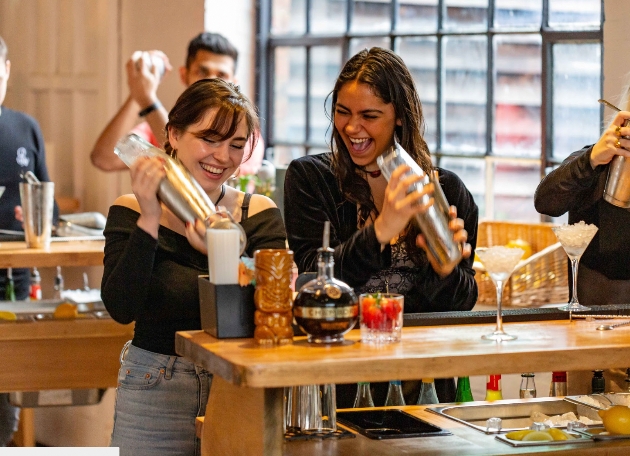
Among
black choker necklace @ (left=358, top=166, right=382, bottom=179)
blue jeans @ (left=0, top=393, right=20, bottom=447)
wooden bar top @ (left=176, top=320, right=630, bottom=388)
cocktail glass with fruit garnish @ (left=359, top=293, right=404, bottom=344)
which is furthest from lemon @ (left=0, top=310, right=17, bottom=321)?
cocktail glass with fruit garnish @ (left=359, top=293, right=404, bottom=344)

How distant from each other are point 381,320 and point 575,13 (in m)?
2.87

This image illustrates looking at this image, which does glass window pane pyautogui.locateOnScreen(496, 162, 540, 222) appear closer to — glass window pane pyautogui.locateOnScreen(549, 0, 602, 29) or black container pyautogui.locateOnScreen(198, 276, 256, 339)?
glass window pane pyautogui.locateOnScreen(549, 0, 602, 29)

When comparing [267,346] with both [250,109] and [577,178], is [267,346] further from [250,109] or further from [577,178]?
[577,178]

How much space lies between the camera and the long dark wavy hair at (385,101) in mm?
2545

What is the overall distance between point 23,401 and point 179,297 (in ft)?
5.69

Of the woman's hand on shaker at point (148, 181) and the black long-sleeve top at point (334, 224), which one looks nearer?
the woman's hand on shaker at point (148, 181)

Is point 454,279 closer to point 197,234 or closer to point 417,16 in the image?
point 197,234

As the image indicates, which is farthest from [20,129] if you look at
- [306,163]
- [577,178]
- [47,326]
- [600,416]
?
[600,416]

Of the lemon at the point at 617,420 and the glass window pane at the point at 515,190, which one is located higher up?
the glass window pane at the point at 515,190

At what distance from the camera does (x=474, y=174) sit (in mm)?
4969

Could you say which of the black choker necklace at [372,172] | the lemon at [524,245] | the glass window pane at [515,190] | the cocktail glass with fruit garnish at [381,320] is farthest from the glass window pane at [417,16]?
the cocktail glass with fruit garnish at [381,320]

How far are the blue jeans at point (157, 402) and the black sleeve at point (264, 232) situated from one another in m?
0.31

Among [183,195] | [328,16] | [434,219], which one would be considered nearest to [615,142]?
[434,219]

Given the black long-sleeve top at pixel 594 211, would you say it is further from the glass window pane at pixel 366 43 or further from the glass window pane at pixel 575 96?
the glass window pane at pixel 366 43
